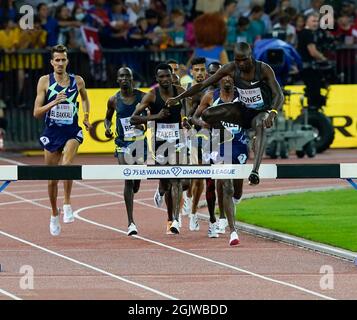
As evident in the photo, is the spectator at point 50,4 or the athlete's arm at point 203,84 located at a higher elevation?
the spectator at point 50,4

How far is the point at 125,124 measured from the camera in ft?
63.1

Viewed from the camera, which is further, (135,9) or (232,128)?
(135,9)

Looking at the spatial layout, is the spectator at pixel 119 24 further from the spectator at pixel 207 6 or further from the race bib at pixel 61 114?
the race bib at pixel 61 114

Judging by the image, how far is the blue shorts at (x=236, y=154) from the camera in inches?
714

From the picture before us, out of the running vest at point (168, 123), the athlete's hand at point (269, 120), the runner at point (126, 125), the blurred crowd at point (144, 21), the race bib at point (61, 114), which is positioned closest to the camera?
the athlete's hand at point (269, 120)

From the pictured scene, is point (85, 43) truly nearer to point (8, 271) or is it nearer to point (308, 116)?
point (308, 116)

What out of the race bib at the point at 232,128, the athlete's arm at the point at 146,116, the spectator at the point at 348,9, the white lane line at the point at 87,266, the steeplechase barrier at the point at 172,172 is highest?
the spectator at the point at 348,9

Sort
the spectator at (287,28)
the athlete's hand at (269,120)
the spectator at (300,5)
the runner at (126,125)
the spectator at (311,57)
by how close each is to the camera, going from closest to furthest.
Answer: the athlete's hand at (269,120) → the runner at (126,125) → the spectator at (311,57) → the spectator at (287,28) → the spectator at (300,5)

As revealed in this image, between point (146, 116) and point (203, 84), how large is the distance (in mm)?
2259

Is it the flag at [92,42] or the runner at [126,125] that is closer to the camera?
the runner at [126,125]

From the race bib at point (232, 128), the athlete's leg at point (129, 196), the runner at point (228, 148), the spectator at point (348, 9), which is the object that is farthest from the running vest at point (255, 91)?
the spectator at point (348, 9)

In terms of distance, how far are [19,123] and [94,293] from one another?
61.9 ft

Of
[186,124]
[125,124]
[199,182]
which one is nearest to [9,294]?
[186,124]

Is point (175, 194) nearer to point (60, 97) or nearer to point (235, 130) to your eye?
point (235, 130)
